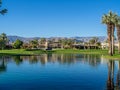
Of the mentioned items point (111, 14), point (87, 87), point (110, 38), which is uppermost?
point (111, 14)

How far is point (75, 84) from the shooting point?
36.0 metres

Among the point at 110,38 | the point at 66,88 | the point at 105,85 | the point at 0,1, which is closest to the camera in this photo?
the point at 0,1

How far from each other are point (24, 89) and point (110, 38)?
7761 cm

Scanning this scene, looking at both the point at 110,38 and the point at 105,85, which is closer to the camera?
the point at 105,85

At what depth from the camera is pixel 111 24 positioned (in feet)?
356

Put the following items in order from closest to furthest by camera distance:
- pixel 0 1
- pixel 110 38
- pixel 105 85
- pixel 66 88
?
pixel 0 1 → pixel 66 88 → pixel 105 85 → pixel 110 38

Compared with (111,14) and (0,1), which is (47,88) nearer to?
(0,1)

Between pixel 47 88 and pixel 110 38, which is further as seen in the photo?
pixel 110 38

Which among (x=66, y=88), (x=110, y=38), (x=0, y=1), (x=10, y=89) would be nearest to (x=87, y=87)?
(x=66, y=88)

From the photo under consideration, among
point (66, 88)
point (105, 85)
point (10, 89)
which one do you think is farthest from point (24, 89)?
point (105, 85)

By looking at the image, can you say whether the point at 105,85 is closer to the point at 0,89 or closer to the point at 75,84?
the point at 75,84

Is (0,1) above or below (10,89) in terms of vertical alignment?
above

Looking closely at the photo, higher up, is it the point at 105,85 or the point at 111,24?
the point at 111,24

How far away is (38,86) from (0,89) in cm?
442
